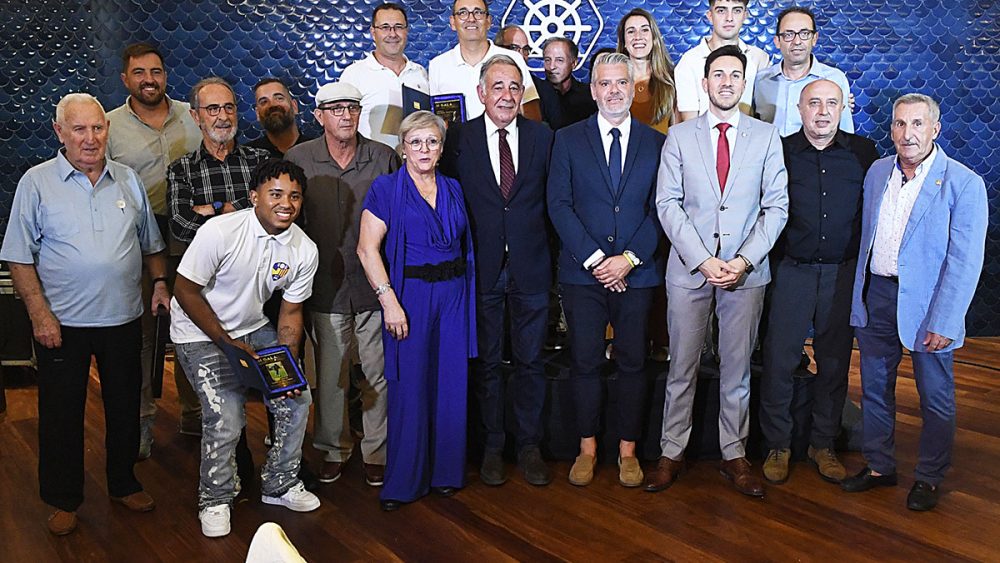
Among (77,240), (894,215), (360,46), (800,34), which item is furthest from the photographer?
(360,46)

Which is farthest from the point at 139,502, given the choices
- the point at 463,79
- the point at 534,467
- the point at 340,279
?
the point at 463,79

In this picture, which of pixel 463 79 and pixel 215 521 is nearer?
pixel 215 521

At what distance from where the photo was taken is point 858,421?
4.09 meters

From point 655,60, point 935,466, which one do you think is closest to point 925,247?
point 935,466

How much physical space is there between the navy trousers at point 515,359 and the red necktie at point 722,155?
87cm

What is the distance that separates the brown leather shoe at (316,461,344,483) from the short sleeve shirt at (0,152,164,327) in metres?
1.06

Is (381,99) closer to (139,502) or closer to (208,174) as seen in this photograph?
(208,174)

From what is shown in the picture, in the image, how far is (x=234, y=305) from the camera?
10.6 feet

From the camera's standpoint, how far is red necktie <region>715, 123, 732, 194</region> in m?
3.49

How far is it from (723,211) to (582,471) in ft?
4.13

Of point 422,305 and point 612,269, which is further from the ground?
point 612,269

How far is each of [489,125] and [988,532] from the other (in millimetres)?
2499

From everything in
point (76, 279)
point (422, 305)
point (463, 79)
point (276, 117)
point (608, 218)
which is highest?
point (463, 79)

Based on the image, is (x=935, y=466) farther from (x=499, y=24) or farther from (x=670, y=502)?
(x=499, y=24)
